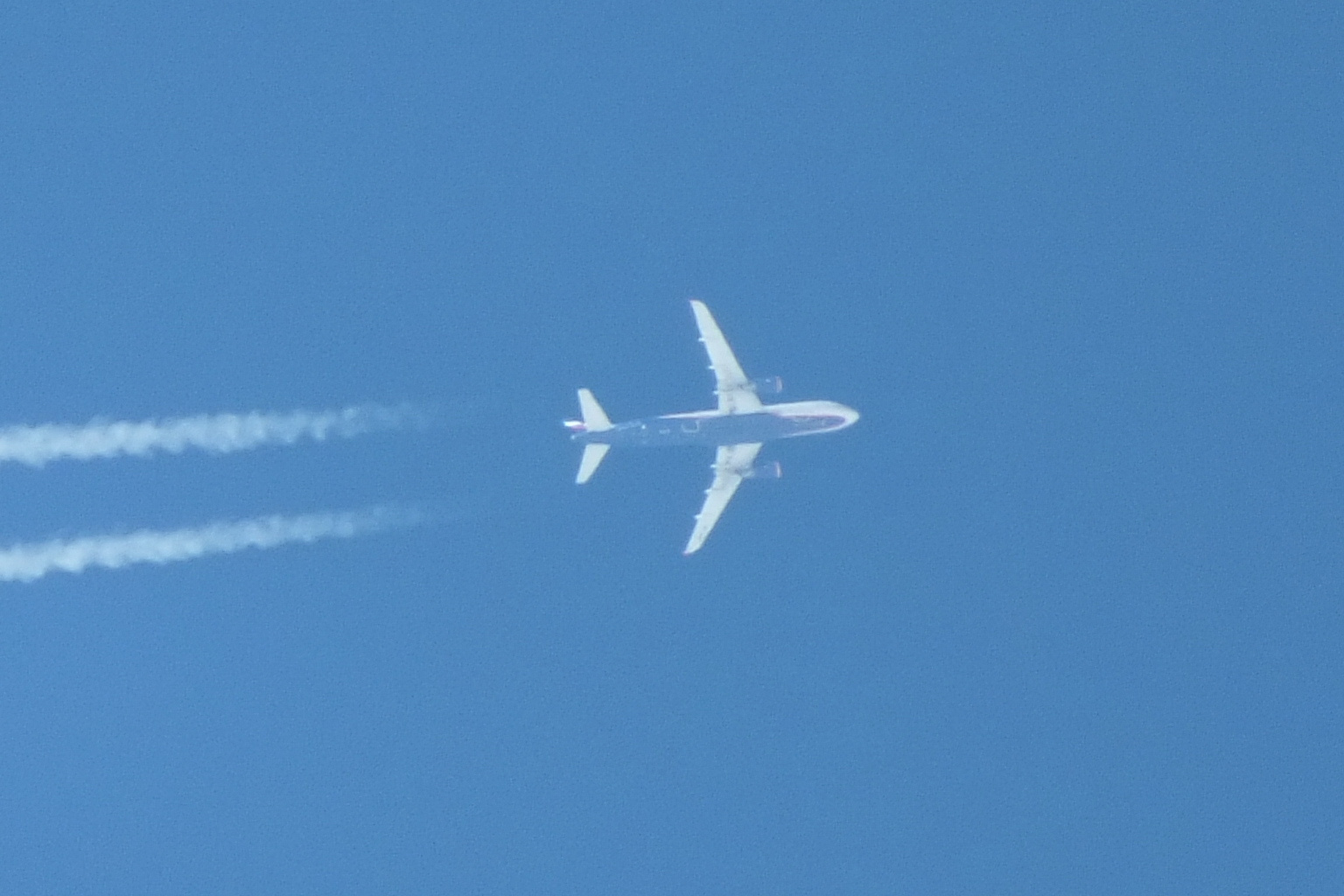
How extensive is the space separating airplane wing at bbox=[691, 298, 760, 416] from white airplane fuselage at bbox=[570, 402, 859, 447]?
721 mm

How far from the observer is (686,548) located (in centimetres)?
6931

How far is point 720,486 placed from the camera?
6950 centimetres

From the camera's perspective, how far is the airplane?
66438mm

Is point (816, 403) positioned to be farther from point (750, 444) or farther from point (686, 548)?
point (686, 548)

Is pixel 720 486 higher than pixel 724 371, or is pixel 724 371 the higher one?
pixel 724 371

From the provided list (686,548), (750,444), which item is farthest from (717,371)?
(686,548)

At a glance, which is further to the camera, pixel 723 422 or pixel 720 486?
pixel 720 486

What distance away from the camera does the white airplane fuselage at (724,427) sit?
66375 millimetres

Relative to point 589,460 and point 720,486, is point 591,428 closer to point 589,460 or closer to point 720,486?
point 589,460

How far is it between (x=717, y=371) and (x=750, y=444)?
331 cm

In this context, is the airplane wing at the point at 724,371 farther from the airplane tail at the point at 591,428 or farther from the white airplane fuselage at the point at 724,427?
the airplane tail at the point at 591,428

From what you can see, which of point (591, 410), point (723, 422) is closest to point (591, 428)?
point (591, 410)

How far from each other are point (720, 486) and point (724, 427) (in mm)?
3628

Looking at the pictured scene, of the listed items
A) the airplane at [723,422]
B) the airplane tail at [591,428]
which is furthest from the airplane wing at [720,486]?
the airplane tail at [591,428]
